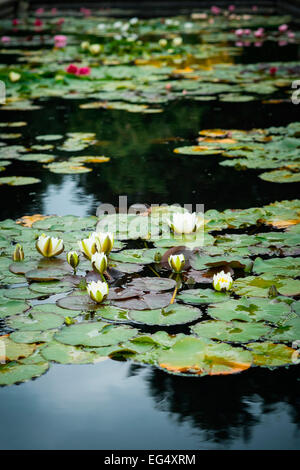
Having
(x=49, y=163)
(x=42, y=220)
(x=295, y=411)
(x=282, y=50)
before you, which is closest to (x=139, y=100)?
(x=49, y=163)

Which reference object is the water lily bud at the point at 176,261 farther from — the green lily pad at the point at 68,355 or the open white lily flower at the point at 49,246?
the green lily pad at the point at 68,355

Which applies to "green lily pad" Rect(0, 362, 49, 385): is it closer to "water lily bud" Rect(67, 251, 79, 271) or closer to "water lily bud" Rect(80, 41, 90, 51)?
"water lily bud" Rect(67, 251, 79, 271)

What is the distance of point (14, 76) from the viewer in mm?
5441

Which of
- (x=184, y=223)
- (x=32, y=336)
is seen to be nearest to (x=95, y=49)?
(x=184, y=223)

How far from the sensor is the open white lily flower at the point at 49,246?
1.97 metres

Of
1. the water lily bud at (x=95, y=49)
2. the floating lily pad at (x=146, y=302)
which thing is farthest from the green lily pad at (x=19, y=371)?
the water lily bud at (x=95, y=49)

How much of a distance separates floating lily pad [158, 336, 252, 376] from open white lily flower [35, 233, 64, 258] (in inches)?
24.8

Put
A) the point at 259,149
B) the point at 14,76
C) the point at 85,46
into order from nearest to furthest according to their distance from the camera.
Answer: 1. the point at 259,149
2. the point at 14,76
3. the point at 85,46

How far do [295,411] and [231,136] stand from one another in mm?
2477

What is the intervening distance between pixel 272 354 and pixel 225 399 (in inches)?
7.4

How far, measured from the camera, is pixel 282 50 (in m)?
7.45

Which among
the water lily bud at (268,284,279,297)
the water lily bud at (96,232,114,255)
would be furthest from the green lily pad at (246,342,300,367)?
the water lily bud at (96,232,114,255)

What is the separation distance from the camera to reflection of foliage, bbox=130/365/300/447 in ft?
4.18

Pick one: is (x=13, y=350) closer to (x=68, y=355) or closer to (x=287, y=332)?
(x=68, y=355)
